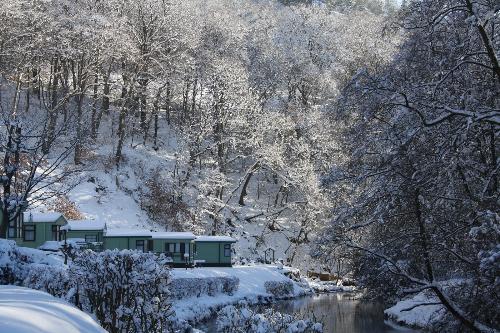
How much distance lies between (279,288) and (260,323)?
68.0ft

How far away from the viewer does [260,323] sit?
11.4 m

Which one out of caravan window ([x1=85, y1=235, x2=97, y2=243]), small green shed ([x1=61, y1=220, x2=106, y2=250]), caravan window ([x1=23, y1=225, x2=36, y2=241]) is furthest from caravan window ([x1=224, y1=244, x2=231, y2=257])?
caravan window ([x1=23, y1=225, x2=36, y2=241])

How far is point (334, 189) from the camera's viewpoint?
12727mm

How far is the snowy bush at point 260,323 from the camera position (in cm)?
1132

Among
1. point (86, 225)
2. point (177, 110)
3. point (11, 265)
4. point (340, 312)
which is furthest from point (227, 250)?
point (11, 265)

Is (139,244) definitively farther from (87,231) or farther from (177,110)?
(177,110)

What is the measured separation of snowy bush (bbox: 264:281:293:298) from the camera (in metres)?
31.2

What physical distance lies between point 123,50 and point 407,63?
28234 millimetres

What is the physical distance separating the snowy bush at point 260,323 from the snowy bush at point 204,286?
12.0m

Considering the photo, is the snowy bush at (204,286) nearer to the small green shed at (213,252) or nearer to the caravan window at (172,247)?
the caravan window at (172,247)

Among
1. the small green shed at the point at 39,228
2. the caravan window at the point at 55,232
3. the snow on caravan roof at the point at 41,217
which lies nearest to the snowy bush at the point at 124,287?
the snow on caravan roof at the point at 41,217

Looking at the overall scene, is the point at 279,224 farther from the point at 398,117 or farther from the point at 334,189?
the point at 398,117

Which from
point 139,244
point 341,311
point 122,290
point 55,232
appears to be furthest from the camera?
point 139,244

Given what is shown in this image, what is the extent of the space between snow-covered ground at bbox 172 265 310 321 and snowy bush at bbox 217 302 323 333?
327 inches
